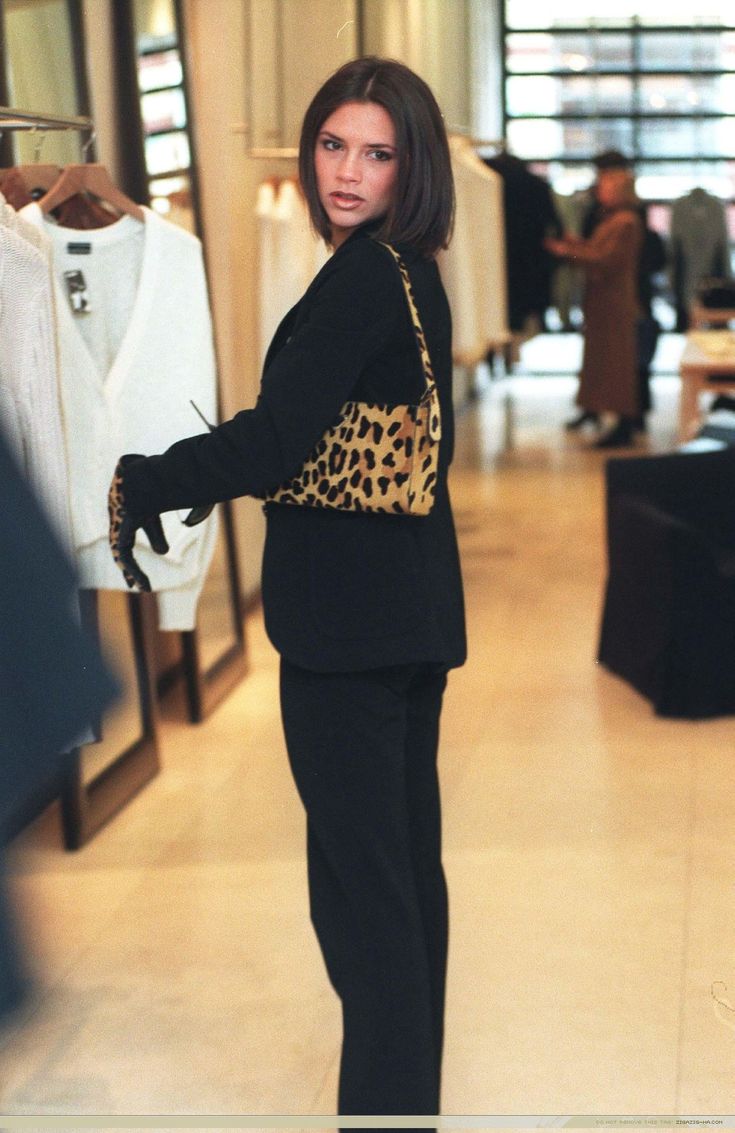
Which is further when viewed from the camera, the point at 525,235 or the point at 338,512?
the point at 525,235

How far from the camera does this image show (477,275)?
17.9 feet

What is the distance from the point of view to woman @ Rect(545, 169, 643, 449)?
324 cm

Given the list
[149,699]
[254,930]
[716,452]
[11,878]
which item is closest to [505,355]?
[716,452]

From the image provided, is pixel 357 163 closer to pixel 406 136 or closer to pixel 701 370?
pixel 406 136

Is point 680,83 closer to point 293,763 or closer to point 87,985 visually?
point 293,763

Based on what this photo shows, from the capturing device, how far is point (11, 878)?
1.28 m

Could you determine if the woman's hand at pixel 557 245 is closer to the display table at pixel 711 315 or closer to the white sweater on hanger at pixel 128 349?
the display table at pixel 711 315

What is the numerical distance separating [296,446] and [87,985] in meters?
1.23

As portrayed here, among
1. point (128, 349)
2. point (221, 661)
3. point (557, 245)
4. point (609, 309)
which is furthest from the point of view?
point (609, 309)

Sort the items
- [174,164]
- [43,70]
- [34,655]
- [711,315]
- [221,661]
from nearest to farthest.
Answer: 1. [34,655]
2. [43,70]
3. [174,164]
4. [221,661]
5. [711,315]

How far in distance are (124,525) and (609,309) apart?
2646mm

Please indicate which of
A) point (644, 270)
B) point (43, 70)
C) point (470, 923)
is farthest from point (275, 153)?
point (644, 270)

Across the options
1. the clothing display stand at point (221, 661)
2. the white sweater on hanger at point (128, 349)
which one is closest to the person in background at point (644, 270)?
the white sweater on hanger at point (128, 349)

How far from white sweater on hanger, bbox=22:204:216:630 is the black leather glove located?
183mm
